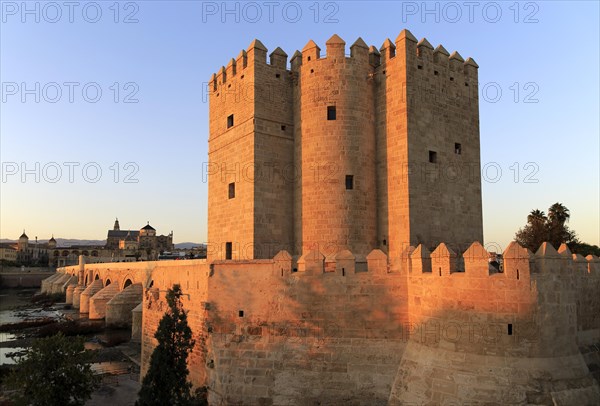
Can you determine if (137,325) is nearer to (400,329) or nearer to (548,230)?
(400,329)

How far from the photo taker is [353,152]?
1575 centimetres

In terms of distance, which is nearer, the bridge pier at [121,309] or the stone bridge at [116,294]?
the stone bridge at [116,294]

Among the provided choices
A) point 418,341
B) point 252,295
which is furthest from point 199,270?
point 418,341

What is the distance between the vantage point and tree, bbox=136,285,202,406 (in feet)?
36.8

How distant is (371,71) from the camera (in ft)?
54.2

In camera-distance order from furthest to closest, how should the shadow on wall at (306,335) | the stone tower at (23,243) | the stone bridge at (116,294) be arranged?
1. the stone tower at (23,243)
2. the stone bridge at (116,294)
3. the shadow on wall at (306,335)

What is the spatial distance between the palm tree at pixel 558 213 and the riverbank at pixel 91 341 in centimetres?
3024

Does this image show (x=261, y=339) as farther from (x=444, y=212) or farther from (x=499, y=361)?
(x=444, y=212)

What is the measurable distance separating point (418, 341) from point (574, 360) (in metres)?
3.71

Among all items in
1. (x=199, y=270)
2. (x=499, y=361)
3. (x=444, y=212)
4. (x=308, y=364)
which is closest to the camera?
(x=499, y=361)

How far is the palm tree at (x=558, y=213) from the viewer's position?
32.0 meters

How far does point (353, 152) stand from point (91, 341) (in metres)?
25.9

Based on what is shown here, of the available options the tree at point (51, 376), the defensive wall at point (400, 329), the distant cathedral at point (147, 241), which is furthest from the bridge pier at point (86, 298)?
the distant cathedral at point (147, 241)

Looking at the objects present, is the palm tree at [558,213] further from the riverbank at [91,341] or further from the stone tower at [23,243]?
the stone tower at [23,243]
